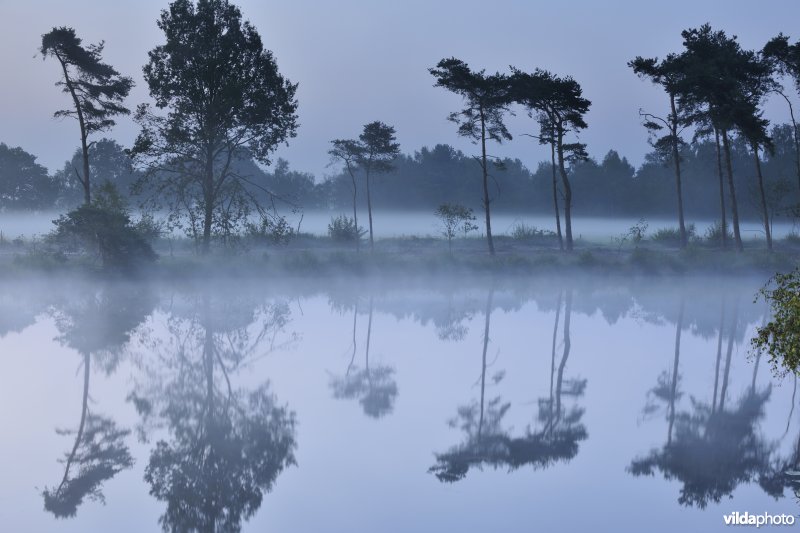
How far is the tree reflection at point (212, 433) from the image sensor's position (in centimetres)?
834

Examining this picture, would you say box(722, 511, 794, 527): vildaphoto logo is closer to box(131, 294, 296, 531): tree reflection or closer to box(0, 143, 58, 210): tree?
box(131, 294, 296, 531): tree reflection

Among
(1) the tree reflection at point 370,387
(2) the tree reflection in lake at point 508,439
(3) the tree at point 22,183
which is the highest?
(3) the tree at point 22,183

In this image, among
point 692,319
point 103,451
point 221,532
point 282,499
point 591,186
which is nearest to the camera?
point 221,532

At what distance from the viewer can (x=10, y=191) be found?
77.3 m

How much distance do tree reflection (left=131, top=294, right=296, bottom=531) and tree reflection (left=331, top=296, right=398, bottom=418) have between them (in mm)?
1213

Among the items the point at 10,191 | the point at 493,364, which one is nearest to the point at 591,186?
the point at 10,191

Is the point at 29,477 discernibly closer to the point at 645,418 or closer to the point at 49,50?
the point at 645,418

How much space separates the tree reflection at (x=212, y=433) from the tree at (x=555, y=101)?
2270 centimetres

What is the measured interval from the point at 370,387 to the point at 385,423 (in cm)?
237

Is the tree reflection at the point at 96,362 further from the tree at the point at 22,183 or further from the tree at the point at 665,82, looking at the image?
the tree at the point at 22,183

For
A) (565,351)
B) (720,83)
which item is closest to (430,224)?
(720,83)

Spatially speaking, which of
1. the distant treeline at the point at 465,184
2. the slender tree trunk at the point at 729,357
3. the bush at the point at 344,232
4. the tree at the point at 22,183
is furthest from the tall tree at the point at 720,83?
the tree at the point at 22,183

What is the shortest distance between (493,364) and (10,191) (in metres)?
72.7

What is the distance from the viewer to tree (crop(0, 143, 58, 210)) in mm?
77188
